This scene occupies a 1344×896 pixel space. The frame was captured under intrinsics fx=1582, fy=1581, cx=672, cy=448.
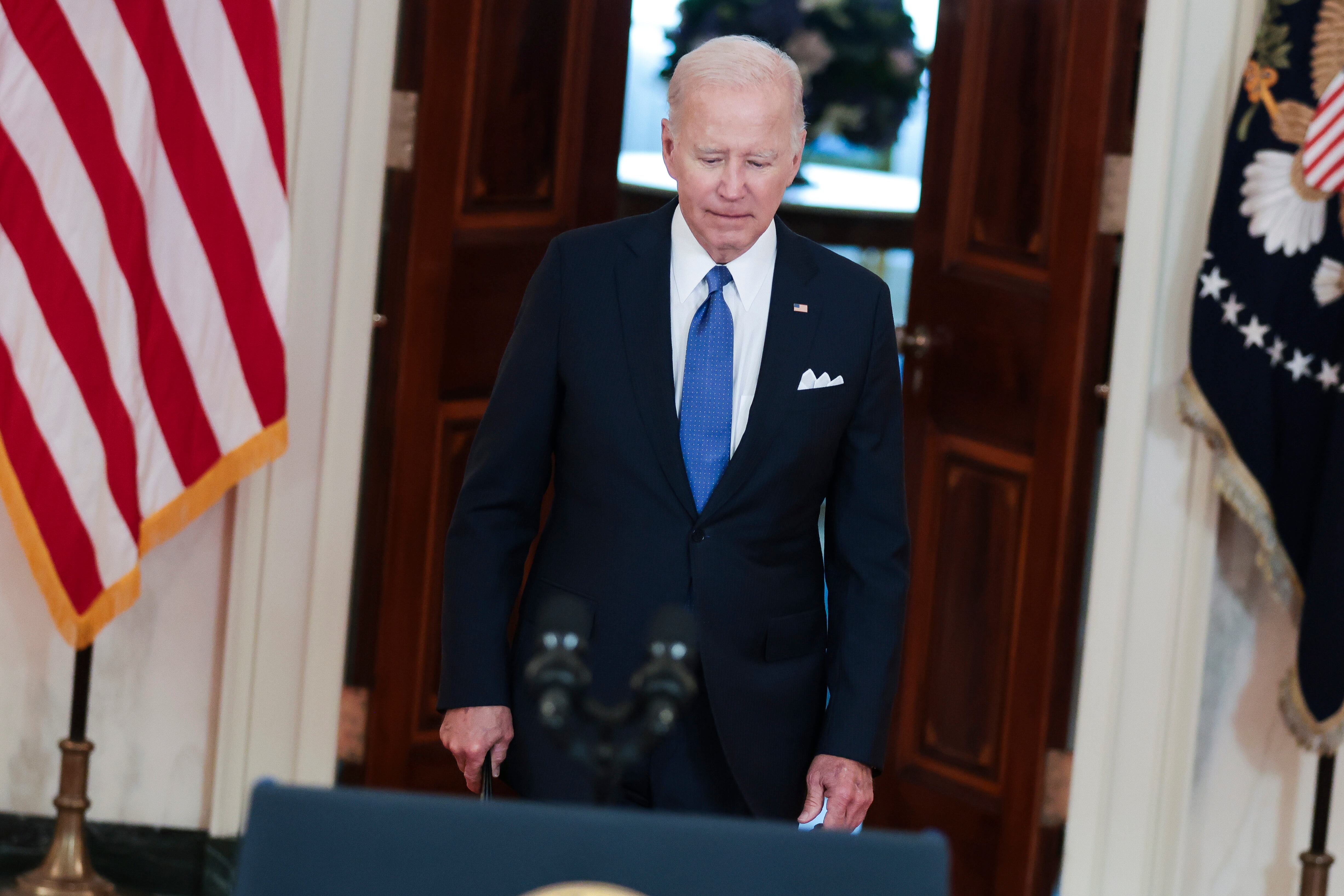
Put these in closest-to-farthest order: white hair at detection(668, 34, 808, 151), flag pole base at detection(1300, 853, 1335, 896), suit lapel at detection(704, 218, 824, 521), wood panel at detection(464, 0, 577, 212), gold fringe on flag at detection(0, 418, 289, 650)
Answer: white hair at detection(668, 34, 808, 151)
suit lapel at detection(704, 218, 824, 521)
gold fringe on flag at detection(0, 418, 289, 650)
flag pole base at detection(1300, 853, 1335, 896)
wood panel at detection(464, 0, 577, 212)

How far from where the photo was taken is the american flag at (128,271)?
3.12 meters

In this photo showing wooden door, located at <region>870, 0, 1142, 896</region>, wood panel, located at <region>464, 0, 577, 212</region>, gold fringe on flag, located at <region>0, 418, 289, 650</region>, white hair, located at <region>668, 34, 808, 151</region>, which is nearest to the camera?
white hair, located at <region>668, 34, 808, 151</region>

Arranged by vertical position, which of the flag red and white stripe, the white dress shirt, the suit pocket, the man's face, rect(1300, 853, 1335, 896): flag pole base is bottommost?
rect(1300, 853, 1335, 896): flag pole base

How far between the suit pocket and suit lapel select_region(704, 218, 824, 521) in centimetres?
18

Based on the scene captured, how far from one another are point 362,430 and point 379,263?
378 mm

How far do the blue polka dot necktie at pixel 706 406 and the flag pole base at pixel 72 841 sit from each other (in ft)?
6.35

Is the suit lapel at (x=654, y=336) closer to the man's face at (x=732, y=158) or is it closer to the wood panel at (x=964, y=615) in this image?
the man's face at (x=732, y=158)

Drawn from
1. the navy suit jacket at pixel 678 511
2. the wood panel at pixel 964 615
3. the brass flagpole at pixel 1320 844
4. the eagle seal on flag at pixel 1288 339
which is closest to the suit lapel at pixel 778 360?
the navy suit jacket at pixel 678 511

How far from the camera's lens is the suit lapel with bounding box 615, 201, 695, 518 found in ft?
6.43

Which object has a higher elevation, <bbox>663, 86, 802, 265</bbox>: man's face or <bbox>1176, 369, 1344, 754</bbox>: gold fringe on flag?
<bbox>663, 86, 802, 265</bbox>: man's face

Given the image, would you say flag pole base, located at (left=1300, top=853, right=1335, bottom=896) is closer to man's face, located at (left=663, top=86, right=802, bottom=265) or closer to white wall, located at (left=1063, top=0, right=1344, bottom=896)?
white wall, located at (left=1063, top=0, right=1344, bottom=896)

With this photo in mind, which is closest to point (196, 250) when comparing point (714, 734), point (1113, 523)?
point (714, 734)

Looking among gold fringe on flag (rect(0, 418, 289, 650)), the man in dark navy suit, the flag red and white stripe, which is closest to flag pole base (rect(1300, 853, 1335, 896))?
the flag red and white stripe

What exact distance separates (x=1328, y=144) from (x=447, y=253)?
184 cm
